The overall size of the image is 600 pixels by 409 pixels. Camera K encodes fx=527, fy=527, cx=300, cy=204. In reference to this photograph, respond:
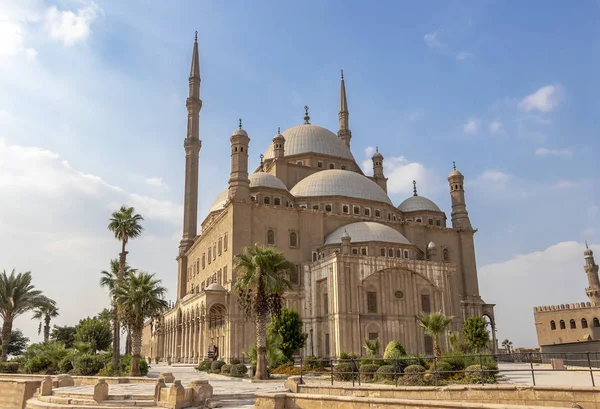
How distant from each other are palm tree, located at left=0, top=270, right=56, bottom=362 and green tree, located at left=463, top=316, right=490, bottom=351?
1145 inches

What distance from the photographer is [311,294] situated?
38.3m

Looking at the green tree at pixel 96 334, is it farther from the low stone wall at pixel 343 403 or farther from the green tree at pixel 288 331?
the low stone wall at pixel 343 403

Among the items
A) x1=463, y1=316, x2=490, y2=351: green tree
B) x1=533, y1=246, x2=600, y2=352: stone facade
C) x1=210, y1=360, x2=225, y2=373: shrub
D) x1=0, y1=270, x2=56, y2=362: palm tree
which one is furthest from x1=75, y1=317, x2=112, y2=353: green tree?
x1=533, y1=246, x2=600, y2=352: stone facade

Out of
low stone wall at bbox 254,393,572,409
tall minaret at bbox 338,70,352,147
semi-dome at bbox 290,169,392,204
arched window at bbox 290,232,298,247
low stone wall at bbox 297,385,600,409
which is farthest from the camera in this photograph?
tall minaret at bbox 338,70,352,147

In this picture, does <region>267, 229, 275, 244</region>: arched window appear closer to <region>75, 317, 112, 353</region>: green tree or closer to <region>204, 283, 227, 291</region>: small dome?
<region>204, 283, 227, 291</region>: small dome

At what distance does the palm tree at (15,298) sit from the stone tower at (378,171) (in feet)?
112

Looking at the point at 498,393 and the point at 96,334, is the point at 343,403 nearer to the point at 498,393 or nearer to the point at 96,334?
the point at 498,393

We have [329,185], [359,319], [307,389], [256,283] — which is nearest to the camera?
[307,389]

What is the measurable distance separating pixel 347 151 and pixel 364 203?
36.9 ft

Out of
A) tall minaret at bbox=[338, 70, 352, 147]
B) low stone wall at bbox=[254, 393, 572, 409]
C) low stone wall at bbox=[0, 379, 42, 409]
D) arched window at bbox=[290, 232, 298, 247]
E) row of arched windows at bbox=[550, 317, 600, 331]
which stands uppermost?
tall minaret at bbox=[338, 70, 352, 147]

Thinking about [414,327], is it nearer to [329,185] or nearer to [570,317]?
[329,185]

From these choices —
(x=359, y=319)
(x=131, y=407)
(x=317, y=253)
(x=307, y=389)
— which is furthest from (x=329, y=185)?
(x=131, y=407)

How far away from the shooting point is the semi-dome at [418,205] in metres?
50.8

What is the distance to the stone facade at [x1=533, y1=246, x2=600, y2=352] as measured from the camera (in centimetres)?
5312
